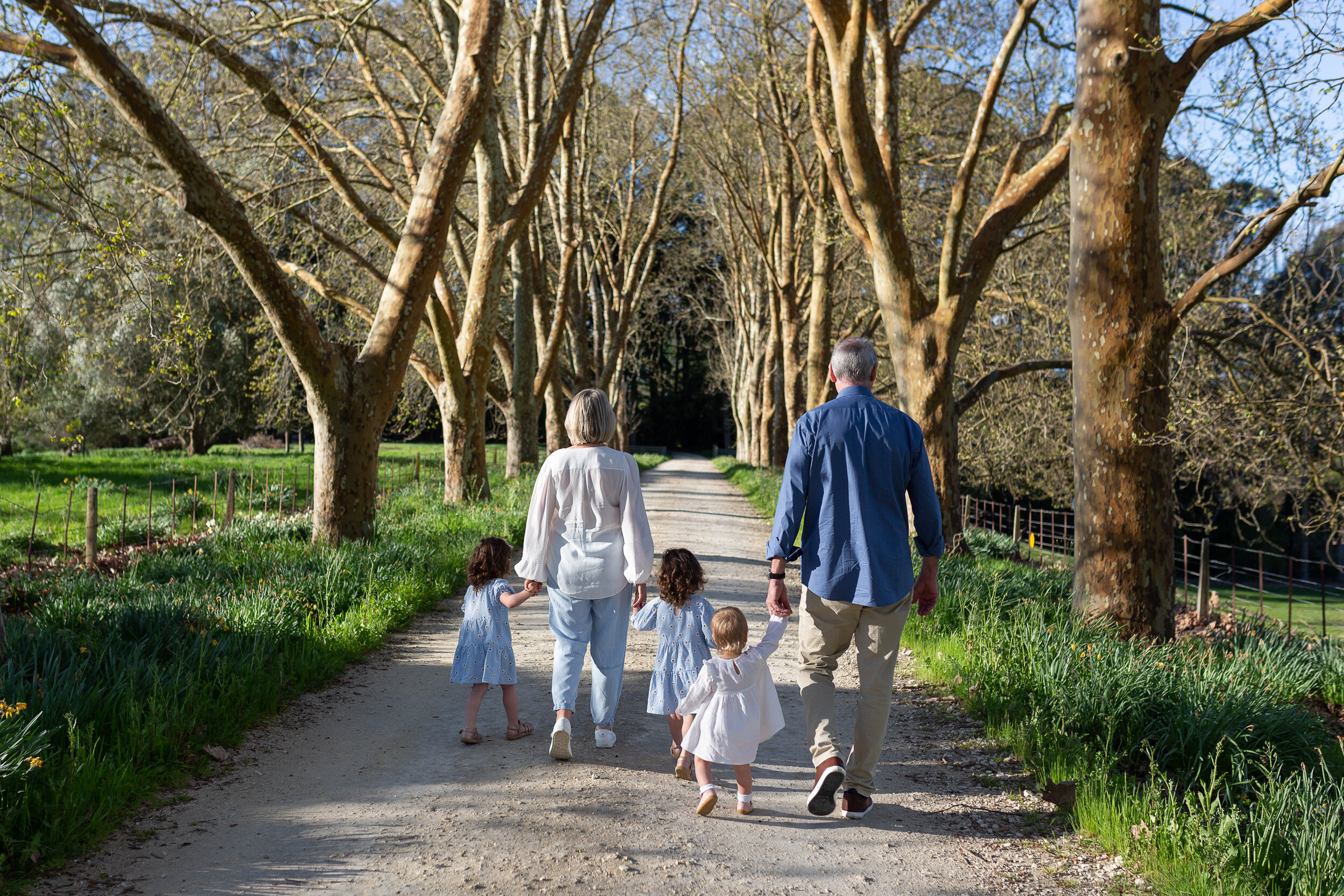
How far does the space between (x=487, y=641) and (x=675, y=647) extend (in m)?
1.00

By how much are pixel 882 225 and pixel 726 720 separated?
6.98m

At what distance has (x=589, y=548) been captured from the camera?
4.39 metres

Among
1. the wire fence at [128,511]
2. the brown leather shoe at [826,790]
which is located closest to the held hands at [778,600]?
the brown leather shoe at [826,790]

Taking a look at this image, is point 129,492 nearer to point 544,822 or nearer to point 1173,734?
point 544,822

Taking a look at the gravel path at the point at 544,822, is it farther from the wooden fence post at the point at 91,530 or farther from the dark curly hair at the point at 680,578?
the wooden fence post at the point at 91,530

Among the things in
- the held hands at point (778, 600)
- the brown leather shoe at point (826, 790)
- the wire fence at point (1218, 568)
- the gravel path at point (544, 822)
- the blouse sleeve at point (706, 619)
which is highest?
the held hands at point (778, 600)

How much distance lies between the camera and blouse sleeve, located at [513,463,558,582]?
443 cm

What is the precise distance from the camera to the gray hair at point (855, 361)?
12.8ft

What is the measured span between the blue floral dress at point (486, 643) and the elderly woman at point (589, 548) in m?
0.29

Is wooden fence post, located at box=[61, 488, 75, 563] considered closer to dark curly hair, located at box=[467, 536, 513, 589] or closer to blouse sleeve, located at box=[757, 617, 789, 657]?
dark curly hair, located at box=[467, 536, 513, 589]

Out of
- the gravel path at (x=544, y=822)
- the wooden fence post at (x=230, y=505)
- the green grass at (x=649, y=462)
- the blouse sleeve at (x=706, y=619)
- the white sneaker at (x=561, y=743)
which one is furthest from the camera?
the green grass at (x=649, y=462)

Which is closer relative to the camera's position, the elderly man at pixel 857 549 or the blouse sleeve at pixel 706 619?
the elderly man at pixel 857 549

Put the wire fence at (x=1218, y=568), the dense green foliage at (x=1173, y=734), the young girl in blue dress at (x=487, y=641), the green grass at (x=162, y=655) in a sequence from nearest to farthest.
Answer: the dense green foliage at (x=1173, y=734) < the green grass at (x=162, y=655) < the young girl in blue dress at (x=487, y=641) < the wire fence at (x=1218, y=568)

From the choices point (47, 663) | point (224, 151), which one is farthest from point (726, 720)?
point (224, 151)
